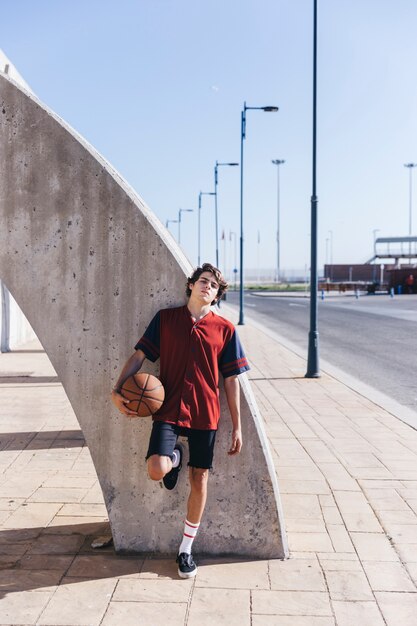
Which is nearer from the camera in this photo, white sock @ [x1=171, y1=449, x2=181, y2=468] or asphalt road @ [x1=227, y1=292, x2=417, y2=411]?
white sock @ [x1=171, y1=449, x2=181, y2=468]

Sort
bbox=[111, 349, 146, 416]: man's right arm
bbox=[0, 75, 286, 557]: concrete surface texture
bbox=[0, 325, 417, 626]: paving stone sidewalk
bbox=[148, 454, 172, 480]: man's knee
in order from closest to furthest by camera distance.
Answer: bbox=[0, 325, 417, 626]: paving stone sidewalk, bbox=[148, 454, 172, 480]: man's knee, bbox=[111, 349, 146, 416]: man's right arm, bbox=[0, 75, 286, 557]: concrete surface texture

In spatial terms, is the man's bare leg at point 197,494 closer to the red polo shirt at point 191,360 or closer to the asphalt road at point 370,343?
the red polo shirt at point 191,360

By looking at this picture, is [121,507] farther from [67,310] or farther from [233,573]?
[67,310]

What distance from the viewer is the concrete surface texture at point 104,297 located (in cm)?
485

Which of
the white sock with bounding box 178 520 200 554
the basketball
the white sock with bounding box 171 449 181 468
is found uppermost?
the basketball

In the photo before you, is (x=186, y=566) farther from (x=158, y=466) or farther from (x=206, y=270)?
(x=206, y=270)

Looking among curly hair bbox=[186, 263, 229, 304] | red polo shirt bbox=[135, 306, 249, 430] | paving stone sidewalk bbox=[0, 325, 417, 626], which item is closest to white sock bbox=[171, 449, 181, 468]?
red polo shirt bbox=[135, 306, 249, 430]

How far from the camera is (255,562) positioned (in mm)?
4816

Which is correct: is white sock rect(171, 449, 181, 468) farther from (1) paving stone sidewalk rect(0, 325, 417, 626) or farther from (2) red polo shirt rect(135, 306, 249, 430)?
(1) paving stone sidewalk rect(0, 325, 417, 626)

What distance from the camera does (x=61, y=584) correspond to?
437 cm

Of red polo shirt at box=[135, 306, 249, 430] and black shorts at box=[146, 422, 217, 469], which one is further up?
red polo shirt at box=[135, 306, 249, 430]

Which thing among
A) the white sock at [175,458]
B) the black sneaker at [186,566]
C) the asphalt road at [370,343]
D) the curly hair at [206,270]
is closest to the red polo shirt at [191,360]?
the curly hair at [206,270]

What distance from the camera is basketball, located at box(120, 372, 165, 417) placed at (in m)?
4.38

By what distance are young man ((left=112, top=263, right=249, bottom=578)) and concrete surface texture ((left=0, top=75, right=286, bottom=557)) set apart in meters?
0.26
